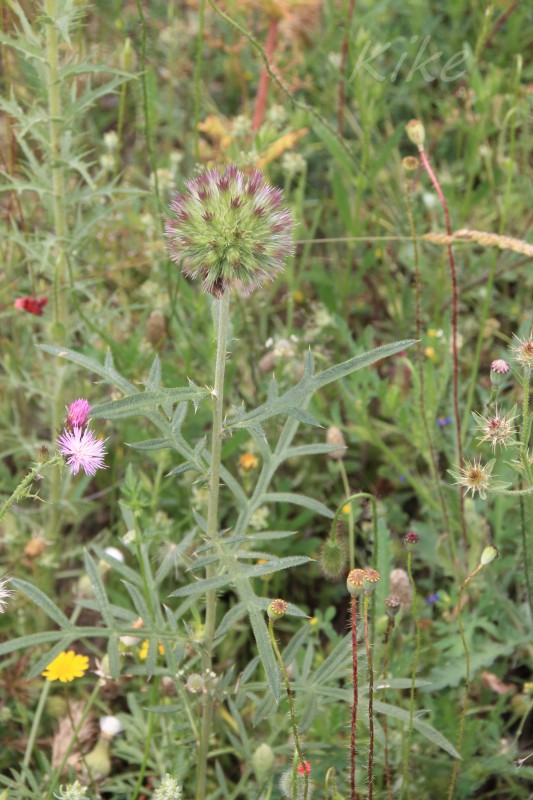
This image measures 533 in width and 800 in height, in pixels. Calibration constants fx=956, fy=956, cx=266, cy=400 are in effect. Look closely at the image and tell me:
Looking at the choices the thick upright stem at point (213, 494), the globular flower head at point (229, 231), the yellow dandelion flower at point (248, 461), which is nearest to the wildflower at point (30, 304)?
the yellow dandelion flower at point (248, 461)

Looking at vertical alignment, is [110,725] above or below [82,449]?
below

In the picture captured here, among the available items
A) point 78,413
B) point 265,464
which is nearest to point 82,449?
point 78,413

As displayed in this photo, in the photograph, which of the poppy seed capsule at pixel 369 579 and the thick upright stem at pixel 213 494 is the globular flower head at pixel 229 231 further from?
the poppy seed capsule at pixel 369 579

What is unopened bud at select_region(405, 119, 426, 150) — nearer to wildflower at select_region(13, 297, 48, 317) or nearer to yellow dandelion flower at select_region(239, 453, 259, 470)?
yellow dandelion flower at select_region(239, 453, 259, 470)

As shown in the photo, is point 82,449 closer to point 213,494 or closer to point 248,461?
point 213,494

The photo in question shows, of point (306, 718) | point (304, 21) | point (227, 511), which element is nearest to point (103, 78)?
point (304, 21)

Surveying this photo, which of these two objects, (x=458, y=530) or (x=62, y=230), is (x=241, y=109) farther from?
(x=458, y=530)

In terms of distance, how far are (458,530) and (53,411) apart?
3.56 feet

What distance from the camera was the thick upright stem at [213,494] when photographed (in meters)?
1.61

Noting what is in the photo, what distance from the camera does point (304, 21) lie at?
148 inches

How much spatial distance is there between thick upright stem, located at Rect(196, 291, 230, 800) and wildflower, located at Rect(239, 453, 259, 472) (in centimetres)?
67

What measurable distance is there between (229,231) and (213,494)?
18.6 inches

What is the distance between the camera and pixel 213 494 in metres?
1.71

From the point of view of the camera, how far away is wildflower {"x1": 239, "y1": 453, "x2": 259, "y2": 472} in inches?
99.1
